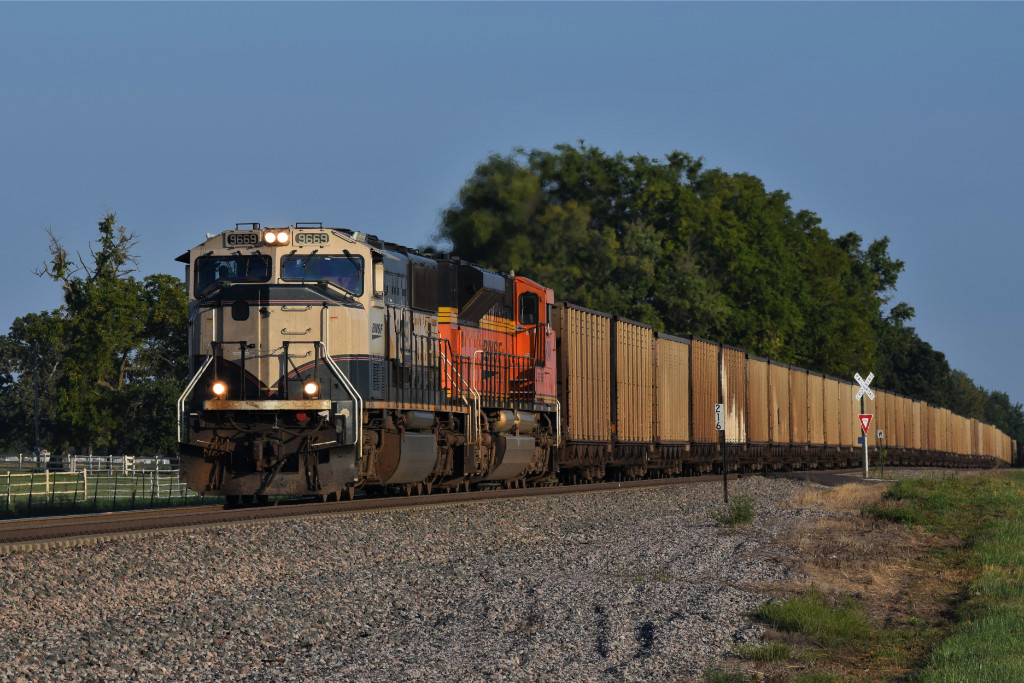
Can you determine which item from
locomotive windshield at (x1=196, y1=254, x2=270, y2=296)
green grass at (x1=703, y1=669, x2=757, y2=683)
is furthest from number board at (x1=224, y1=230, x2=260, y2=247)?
green grass at (x1=703, y1=669, x2=757, y2=683)

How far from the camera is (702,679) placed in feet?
25.2

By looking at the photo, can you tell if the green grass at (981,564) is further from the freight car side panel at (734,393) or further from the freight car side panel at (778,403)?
the freight car side panel at (778,403)

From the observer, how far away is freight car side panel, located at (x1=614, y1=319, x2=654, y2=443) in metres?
28.5

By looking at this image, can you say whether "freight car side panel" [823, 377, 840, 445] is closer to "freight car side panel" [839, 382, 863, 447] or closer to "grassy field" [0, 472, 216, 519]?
"freight car side panel" [839, 382, 863, 447]

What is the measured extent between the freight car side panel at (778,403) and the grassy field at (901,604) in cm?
1970

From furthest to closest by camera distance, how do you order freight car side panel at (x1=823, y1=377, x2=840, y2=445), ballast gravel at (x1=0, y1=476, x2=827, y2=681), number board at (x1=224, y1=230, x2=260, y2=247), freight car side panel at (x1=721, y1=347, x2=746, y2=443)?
1. freight car side panel at (x1=823, y1=377, x2=840, y2=445)
2. freight car side panel at (x1=721, y1=347, x2=746, y2=443)
3. number board at (x1=224, y1=230, x2=260, y2=247)
4. ballast gravel at (x1=0, y1=476, x2=827, y2=681)

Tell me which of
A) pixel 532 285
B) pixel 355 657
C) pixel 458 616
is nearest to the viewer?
pixel 355 657

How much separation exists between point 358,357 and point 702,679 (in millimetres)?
10206

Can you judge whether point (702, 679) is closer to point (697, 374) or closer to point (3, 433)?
point (697, 374)

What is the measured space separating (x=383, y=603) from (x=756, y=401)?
29255mm

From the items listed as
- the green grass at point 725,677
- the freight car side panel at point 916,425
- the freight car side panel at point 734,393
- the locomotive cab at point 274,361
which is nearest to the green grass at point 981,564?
the green grass at point 725,677

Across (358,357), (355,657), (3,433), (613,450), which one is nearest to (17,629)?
(355,657)

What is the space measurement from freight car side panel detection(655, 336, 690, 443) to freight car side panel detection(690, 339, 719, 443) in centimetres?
48

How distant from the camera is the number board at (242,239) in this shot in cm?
1734
